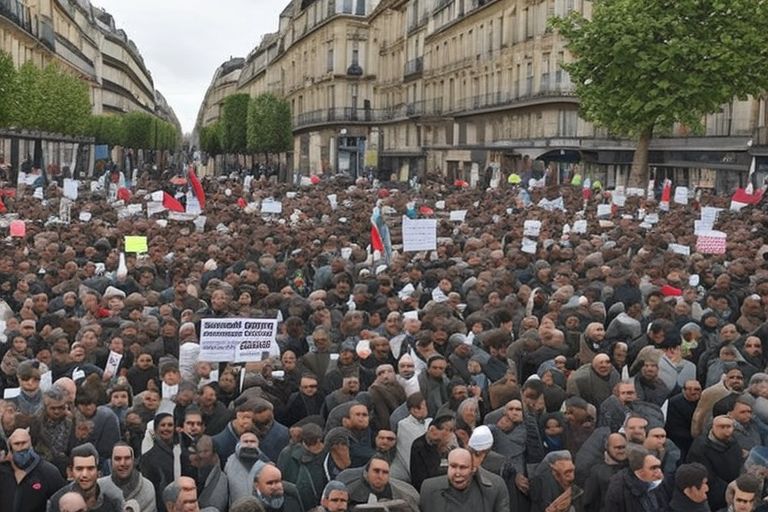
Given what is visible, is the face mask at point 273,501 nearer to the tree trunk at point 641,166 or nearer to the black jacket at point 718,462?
the black jacket at point 718,462

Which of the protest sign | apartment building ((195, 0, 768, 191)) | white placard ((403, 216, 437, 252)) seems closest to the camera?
white placard ((403, 216, 437, 252))

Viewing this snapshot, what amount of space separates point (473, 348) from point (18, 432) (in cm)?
458

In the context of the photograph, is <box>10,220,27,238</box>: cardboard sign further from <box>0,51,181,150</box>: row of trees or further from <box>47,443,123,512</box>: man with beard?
<box>0,51,181,150</box>: row of trees

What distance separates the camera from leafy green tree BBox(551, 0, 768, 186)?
36594mm

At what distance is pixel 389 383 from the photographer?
9.77 meters

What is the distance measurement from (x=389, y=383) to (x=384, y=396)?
0.71ft

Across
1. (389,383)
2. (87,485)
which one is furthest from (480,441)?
(87,485)

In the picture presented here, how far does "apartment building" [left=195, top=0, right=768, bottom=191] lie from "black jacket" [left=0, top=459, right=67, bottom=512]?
1221 inches

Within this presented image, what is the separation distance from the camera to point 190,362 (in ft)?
36.0

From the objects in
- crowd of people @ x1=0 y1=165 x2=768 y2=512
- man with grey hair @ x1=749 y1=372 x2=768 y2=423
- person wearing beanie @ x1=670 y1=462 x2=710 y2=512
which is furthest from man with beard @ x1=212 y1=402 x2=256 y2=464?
man with grey hair @ x1=749 y1=372 x2=768 y2=423

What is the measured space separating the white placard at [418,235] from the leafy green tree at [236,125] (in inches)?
3486

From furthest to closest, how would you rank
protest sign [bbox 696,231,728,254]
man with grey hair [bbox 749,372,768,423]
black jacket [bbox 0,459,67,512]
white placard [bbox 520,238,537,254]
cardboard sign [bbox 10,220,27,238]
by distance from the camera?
cardboard sign [bbox 10,220,27,238], white placard [bbox 520,238,537,254], protest sign [bbox 696,231,728,254], man with grey hair [bbox 749,372,768,423], black jacket [bbox 0,459,67,512]

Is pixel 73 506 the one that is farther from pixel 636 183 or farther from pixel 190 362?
pixel 636 183

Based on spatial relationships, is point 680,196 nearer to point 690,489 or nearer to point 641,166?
point 641,166
